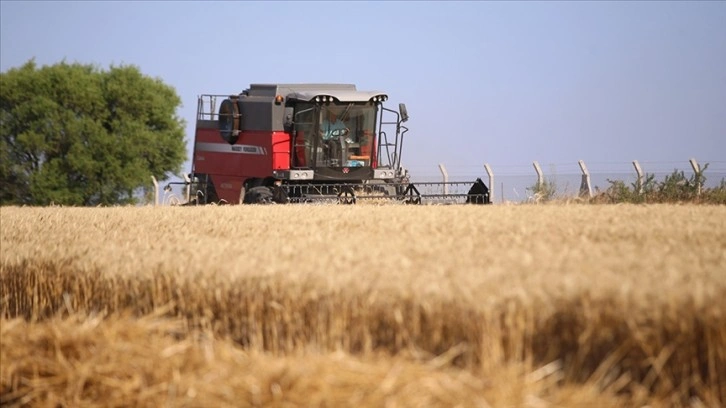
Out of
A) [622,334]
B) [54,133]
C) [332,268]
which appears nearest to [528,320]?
[622,334]

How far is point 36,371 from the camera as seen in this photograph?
5.49 m

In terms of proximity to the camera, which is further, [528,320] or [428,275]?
[428,275]

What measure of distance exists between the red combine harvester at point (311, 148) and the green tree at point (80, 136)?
29.2 metres

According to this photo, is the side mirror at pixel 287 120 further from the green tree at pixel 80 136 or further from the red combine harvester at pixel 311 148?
the green tree at pixel 80 136

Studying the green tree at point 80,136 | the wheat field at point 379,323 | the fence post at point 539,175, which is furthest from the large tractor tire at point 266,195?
the green tree at point 80,136

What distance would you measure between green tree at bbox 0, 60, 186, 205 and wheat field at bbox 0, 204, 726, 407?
46.0m

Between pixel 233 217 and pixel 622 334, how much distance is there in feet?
23.0

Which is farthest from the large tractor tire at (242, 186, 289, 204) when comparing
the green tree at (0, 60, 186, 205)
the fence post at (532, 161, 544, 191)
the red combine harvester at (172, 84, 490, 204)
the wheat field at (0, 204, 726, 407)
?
the green tree at (0, 60, 186, 205)

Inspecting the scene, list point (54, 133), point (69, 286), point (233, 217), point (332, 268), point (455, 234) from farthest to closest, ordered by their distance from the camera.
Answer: point (54, 133) → point (233, 217) → point (455, 234) → point (69, 286) → point (332, 268)

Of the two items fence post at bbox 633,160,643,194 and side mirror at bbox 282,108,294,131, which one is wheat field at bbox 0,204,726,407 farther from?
side mirror at bbox 282,108,294,131

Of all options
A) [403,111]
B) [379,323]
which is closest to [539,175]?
[403,111]

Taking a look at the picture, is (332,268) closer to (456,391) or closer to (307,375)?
(307,375)

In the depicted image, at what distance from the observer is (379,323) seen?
15.9ft

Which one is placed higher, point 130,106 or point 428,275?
point 130,106
